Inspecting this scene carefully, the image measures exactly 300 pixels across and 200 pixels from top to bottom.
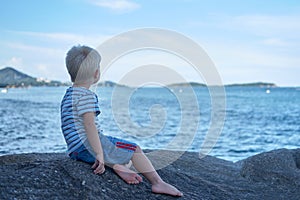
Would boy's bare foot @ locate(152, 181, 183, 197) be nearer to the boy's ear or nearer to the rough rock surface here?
the rough rock surface

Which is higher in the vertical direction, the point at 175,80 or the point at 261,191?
the point at 175,80

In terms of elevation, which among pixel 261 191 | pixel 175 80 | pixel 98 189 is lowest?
pixel 261 191

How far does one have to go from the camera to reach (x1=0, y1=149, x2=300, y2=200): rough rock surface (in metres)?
4.73

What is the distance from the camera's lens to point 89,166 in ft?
17.1

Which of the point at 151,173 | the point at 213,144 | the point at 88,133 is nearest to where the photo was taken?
the point at 88,133

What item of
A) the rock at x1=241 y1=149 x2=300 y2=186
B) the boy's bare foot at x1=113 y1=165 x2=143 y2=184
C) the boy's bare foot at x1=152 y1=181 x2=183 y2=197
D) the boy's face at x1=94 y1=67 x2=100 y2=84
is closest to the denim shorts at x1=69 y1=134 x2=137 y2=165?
the boy's bare foot at x1=113 y1=165 x2=143 y2=184

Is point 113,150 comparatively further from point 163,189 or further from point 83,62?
point 83,62

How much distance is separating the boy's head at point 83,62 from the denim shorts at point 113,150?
728mm

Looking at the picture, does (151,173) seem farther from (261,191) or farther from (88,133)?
(261,191)

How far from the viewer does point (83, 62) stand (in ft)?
15.6

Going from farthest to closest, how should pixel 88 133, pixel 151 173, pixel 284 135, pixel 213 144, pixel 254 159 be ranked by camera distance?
1. pixel 284 135
2. pixel 213 144
3. pixel 254 159
4. pixel 151 173
5. pixel 88 133

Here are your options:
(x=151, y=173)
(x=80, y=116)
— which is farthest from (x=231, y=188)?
(x=80, y=116)

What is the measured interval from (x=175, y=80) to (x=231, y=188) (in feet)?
6.65

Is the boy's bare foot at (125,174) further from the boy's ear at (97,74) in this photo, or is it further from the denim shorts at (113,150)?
Result: the boy's ear at (97,74)
